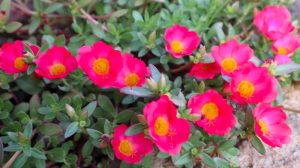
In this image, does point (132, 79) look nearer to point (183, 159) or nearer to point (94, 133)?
point (94, 133)

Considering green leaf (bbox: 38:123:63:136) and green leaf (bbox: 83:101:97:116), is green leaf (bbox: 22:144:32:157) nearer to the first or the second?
green leaf (bbox: 38:123:63:136)

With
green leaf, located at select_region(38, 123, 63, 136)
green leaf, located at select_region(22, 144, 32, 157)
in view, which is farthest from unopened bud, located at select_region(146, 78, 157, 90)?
green leaf, located at select_region(22, 144, 32, 157)

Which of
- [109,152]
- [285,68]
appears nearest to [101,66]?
[109,152]

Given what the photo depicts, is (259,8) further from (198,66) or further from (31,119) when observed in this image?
(31,119)

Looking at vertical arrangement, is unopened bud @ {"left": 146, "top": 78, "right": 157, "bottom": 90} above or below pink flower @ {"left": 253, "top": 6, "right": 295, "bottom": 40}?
above

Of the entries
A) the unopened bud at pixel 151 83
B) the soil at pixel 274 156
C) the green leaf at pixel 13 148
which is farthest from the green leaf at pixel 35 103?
the soil at pixel 274 156

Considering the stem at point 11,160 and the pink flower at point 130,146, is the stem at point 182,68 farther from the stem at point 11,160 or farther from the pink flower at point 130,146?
the stem at point 11,160

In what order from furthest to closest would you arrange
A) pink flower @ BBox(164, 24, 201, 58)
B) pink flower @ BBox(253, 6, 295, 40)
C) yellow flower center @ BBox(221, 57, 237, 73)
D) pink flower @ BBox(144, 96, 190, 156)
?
pink flower @ BBox(253, 6, 295, 40)
pink flower @ BBox(164, 24, 201, 58)
yellow flower center @ BBox(221, 57, 237, 73)
pink flower @ BBox(144, 96, 190, 156)
